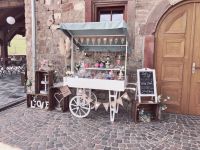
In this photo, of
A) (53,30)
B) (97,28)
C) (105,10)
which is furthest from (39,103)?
(105,10)

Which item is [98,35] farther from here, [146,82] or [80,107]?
[80,107]

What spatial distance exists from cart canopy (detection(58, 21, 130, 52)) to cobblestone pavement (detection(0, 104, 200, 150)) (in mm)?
1615

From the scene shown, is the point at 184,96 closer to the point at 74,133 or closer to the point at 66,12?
the point at 74,133

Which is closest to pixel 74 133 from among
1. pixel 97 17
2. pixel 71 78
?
pixel 71 78

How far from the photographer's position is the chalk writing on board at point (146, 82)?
4508 millimetres

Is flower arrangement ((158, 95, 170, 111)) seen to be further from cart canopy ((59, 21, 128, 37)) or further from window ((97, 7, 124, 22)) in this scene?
window ((97, 7, 124, 22))

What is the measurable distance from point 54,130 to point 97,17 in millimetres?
2927

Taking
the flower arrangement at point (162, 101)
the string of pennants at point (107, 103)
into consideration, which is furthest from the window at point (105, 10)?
the flower arrangement at point (162, 101)

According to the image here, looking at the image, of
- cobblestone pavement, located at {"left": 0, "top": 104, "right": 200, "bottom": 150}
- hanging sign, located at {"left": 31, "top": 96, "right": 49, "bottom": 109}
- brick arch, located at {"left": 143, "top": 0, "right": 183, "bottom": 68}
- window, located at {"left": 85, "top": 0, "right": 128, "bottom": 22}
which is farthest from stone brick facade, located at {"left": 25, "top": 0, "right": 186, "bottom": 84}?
cobblestone pavement, located at {"left": 0, "top": 104, "right": 200, "bottom": 150}

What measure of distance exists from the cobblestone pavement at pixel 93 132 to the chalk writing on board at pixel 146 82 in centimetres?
69

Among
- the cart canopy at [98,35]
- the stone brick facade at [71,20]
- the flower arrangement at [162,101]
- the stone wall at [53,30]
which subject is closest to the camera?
the cart canopy at [98,35]

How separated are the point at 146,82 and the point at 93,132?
1.58m

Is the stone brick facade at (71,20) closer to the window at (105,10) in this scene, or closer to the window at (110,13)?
the window at (105,10)

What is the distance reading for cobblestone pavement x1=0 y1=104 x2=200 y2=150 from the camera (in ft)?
11.1
